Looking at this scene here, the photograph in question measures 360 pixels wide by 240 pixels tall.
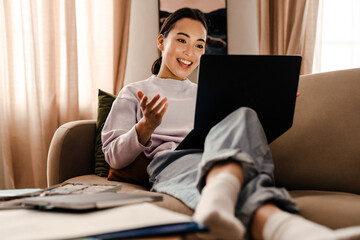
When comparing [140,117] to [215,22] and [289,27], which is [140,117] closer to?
[215,22]

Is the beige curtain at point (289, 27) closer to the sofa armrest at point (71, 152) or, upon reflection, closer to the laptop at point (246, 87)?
the sofa armrest at point (71, 152)

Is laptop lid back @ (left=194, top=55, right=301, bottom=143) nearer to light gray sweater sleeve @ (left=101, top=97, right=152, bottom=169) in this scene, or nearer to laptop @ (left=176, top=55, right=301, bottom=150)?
laptop @ (left=176, top=55, right=301, bottom=150)

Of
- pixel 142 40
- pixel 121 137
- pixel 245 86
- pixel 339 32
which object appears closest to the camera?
pixel 245 86

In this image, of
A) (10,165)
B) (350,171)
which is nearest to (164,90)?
(350,171)

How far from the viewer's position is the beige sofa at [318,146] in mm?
1131

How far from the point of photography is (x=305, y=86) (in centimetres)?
132

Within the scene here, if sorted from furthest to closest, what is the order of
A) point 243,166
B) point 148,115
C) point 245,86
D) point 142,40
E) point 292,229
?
point 142,40 < point 148,115 < point 245,86 < point 243,166 < point 292,229

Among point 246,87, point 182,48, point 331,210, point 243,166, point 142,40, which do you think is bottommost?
point 331,210

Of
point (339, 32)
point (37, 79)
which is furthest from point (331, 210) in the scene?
point (339, 32)

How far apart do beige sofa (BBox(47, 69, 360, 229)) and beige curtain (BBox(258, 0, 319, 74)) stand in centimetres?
141

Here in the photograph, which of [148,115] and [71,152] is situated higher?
[148,115]

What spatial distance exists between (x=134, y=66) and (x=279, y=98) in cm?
178

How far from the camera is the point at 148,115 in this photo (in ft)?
3.48

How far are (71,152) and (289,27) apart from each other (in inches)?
78.7
